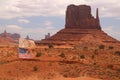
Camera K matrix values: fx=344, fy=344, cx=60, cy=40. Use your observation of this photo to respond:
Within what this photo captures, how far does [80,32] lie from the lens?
114m

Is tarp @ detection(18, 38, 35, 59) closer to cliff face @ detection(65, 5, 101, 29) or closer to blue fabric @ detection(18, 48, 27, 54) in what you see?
blue fabric @ detection(18, 48, 27, 54)

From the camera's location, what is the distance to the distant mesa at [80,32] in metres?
106

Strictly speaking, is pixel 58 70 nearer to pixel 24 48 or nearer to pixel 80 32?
pixel 24 48

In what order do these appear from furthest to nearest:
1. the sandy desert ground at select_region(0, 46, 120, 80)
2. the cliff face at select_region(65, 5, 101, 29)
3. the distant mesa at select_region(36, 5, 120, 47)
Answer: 1. the cliff face at select_region(65, 5, 101, 29)
2. the distant mesa at select_region(36, 5, 120, 47)
3. the sandy desert ground at select_region(0, 46, 120, 80)

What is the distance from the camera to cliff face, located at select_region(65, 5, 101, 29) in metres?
120

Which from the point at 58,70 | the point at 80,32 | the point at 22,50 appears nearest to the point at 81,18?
the point at 80,32

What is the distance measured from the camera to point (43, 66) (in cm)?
3938

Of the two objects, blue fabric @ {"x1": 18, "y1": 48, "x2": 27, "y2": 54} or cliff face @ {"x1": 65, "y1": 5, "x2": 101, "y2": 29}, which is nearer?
blue fabric @ {"x1": 18, "y1": 48, "x2": 27, "y2": 54}

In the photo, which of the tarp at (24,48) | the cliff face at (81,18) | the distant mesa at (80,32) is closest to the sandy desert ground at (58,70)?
the tarp at (24,48)

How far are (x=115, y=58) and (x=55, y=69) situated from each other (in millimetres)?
14424

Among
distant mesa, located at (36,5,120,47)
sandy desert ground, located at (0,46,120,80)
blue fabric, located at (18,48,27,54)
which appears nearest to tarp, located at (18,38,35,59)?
blue fabric, located at (18,48,27,54)

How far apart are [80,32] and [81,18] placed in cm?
977

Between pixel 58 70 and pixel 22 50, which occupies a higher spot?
pixel 22 50

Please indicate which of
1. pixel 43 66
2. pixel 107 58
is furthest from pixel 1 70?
pixel 107 58
